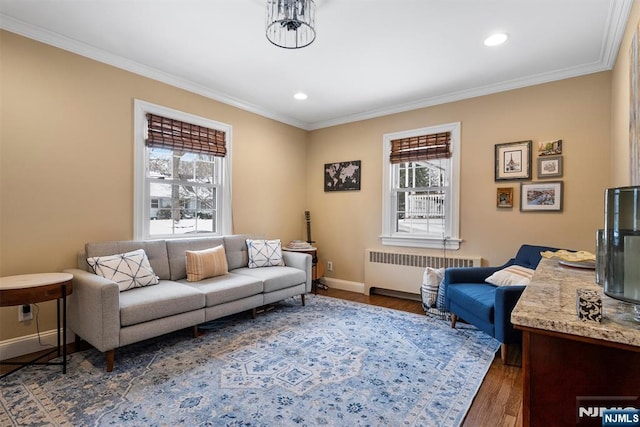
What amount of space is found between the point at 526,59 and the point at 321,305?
3.42 meters

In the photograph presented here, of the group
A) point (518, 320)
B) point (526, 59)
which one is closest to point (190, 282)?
point (518, 320)

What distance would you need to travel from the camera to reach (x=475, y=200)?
149 inches

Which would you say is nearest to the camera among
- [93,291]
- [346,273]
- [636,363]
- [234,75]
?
[636,363]

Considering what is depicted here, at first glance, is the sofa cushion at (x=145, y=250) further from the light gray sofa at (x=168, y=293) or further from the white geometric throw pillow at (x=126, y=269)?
the white geometric throw pillow at (x=126, y=269)

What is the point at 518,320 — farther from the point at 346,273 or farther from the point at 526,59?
the point at 346,273

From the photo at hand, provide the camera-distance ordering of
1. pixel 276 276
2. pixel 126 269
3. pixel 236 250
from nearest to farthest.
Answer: pixel 126 269
pixel 276 276
pixel 236 250

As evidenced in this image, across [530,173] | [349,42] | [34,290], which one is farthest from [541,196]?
[34,290]

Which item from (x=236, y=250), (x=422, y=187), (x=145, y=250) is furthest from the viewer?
(x=422, y=187)

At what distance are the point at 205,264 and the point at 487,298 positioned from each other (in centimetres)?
271

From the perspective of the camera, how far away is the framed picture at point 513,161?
3445 millimetres

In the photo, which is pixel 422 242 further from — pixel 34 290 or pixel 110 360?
pixel 34 290

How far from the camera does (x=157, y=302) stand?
8.30 feet

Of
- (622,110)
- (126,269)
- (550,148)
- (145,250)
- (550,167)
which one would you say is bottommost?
(126,269)

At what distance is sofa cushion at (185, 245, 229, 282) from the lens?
10.7 ft
